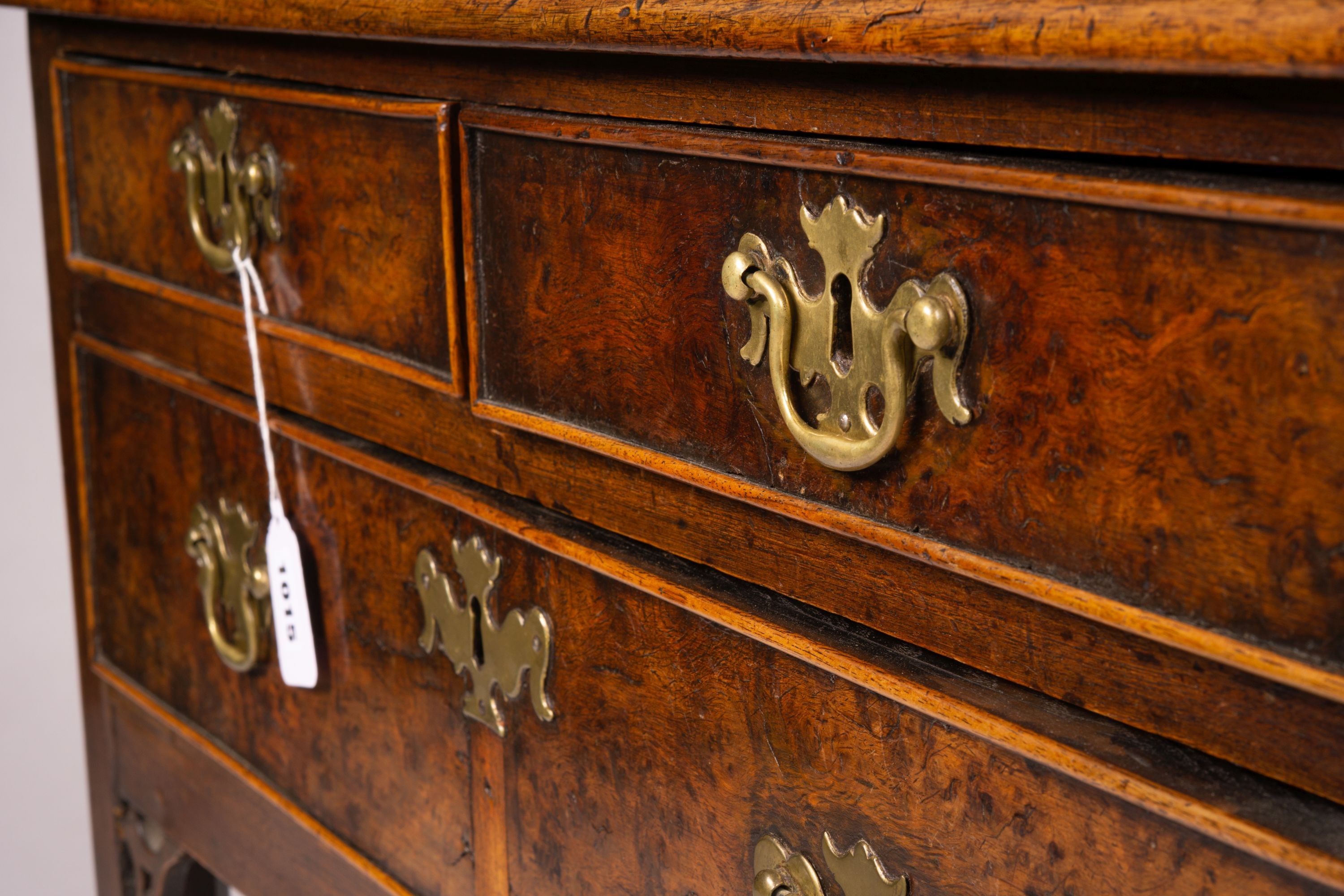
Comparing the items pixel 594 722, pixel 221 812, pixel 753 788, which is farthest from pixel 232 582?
pixel 753 788

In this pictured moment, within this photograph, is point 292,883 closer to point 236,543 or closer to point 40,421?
point 236,543

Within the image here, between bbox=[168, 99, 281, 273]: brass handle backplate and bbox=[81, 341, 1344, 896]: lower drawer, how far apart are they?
109 millimetres

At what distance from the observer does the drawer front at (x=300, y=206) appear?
0.73 metres

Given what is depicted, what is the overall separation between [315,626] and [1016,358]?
56 cm

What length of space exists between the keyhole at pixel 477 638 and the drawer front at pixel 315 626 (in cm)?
3

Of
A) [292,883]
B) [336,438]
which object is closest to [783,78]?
[336,438]

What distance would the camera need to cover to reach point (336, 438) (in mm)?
842

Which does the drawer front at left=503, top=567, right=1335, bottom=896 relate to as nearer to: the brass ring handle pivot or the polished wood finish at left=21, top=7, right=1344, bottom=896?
the polished wood finish at left=21, top=7, right=1344, bottom=896

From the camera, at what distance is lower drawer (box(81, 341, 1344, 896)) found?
49 centimetres

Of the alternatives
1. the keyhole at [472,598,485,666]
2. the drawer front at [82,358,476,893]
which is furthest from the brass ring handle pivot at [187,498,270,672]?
the keyhole at [472,598,485,666]

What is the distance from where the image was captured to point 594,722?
0.70 metres

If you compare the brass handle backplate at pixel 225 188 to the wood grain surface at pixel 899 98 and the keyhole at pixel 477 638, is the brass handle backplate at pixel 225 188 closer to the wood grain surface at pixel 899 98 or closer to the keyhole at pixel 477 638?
the wood grain surface at pixel 899 98

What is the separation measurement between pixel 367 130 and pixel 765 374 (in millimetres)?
296

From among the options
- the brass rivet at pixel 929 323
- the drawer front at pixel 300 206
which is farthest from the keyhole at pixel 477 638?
the brass rivet at pixel 929 323
